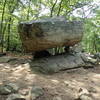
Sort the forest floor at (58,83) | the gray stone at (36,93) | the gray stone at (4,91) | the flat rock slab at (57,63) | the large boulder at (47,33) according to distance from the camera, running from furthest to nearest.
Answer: the flat rock slab at (57,63)
the large boulder at (47,33)
the forest floor at (58,83)
the gray stone at (4,91)
the gray stone at (36,93)

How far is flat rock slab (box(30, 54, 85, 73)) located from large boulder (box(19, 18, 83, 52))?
0.64 metres

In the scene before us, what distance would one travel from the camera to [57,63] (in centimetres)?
663

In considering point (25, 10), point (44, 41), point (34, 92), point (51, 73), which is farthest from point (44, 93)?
point (25, 10)

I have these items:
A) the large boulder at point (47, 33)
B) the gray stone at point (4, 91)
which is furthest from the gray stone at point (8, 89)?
the large boulder at point (47, 33)

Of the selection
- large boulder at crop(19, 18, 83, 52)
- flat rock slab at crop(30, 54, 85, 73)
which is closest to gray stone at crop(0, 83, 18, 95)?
flat rock slab at crop(30, 54, 85, 73)

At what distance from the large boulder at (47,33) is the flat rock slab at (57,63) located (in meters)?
0.64

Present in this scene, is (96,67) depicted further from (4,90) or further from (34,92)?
(4,90)

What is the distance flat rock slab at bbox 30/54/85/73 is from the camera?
6297mm

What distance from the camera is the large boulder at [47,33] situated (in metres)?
6.05

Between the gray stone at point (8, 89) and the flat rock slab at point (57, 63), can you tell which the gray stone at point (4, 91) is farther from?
the flat rock slab at point (57, 63)

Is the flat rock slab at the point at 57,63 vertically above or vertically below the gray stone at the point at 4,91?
above

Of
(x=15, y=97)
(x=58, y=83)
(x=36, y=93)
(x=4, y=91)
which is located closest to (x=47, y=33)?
(x=58, y=83)

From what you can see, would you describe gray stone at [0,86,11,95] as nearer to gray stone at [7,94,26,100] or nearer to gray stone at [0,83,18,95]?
gray stone at [0,83,18,95]

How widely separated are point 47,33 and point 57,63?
4.81ft
